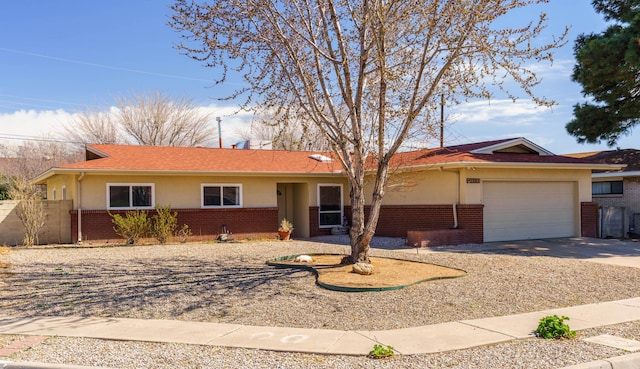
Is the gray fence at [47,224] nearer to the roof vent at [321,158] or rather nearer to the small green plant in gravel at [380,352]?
the roof vent at [321,158]

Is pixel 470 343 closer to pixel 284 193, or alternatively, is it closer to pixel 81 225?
pixel 81 225

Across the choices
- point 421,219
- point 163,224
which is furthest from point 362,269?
point 163,224

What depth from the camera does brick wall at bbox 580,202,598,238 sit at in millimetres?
20594

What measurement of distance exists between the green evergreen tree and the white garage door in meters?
4.19

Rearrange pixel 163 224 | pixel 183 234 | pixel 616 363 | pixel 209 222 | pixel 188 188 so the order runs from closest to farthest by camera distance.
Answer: pixel 616 363, pixel 163 224, pixel 183 234, pixel 188 188, pixel 209 222

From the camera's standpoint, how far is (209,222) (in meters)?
21.0

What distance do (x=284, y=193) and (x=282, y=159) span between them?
5.05 feet

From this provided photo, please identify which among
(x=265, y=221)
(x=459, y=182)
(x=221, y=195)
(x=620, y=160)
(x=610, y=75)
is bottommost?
(x=265, y=221)

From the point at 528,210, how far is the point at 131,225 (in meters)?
14.1

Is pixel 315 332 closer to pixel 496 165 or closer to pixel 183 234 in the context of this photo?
pixel 496 165

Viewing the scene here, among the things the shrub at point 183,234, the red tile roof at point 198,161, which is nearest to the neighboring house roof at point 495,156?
the red tile roof at point 198,161

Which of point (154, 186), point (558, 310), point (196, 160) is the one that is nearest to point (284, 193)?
point (196, 160)

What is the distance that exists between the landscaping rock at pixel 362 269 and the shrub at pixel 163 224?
10173 millimetres

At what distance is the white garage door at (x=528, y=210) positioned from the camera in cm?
1908
